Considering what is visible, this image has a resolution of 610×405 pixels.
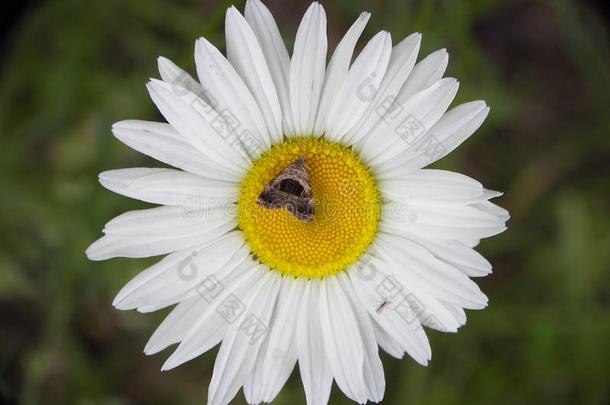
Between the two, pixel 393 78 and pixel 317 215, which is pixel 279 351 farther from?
pixel 393 78

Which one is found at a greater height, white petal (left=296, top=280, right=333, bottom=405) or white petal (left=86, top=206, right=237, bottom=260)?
white petal (left=86, top=206, right=237, bottom=260)

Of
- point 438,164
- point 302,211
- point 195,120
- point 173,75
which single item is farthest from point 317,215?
point 438,164

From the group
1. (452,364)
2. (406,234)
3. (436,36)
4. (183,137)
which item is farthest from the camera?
(452,364)

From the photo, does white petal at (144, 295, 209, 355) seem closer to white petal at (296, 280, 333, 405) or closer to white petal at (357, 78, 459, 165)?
white petal at (296, 280, 333, 405)

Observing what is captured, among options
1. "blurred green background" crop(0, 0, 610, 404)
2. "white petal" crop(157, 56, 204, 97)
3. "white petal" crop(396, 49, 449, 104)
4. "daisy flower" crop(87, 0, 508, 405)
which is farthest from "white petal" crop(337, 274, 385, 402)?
"blurred green background" crop(0, 0, 610, 404)

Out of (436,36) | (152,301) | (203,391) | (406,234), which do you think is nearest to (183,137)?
(152,301)

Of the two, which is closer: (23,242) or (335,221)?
(335,221)

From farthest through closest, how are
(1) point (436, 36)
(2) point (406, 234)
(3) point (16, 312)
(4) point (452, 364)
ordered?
(3) point (16, 312) → (4) point (452, 364) → (1) point (436, 36) → (2) point (406, 234)

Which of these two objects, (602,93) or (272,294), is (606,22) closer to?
(602,93)
